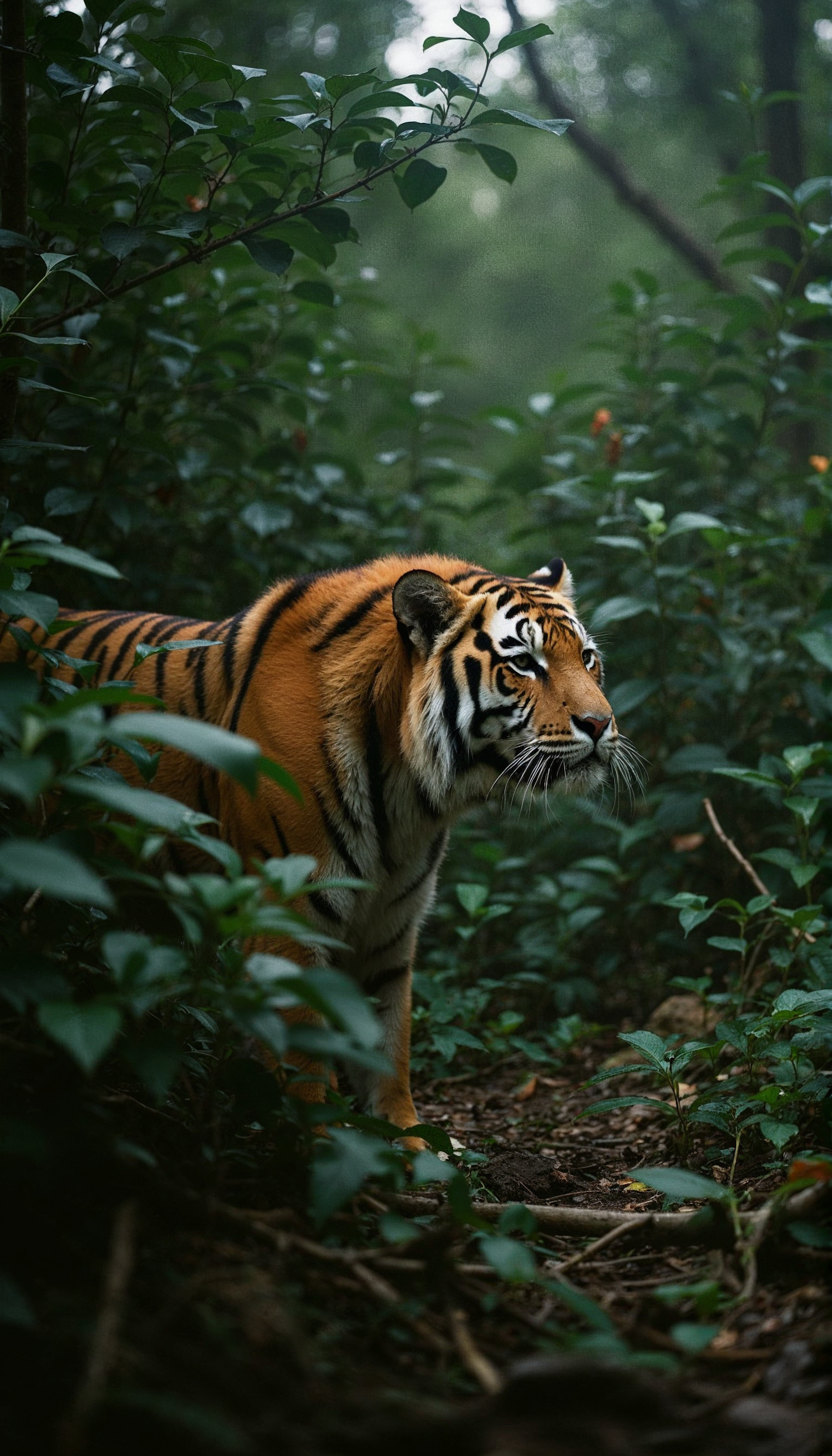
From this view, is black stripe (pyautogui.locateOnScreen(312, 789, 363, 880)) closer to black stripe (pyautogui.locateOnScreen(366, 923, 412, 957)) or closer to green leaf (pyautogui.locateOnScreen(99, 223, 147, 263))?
black stripe (pyautogui.locateOnScreen(366, 923, 412, 957))

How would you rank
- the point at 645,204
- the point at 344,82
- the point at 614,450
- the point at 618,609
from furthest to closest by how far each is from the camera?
1. the point at 645,204
2. the point at 614,450
3. the point at 618,609
4. the point at 344,82

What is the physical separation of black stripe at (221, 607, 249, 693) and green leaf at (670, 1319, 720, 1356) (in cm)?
221

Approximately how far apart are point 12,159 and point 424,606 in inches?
60.8

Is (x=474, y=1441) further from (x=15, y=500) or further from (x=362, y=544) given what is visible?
(x=362, y=544)

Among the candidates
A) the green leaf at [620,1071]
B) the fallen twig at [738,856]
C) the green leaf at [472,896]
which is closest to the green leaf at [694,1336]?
the green leaf at [620,1071]

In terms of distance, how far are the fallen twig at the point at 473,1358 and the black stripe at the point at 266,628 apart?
1.87 m

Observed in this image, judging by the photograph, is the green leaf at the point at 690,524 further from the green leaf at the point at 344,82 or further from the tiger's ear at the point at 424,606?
the green leaf at the point at 344,82

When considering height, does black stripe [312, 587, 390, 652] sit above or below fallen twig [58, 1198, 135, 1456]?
above

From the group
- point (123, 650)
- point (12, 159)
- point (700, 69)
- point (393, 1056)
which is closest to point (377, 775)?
point (393, 1056)

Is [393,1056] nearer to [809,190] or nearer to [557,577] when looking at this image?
[557,577]

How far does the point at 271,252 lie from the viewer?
2.87 metres

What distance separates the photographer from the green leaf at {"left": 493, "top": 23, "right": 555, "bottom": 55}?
2.55 metres

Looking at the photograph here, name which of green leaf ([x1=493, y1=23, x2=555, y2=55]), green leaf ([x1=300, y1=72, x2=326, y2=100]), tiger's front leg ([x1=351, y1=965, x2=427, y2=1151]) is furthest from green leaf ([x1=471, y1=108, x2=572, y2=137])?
tiger's front leg ([x1=351, y1=965, x2=427, y2=1151])

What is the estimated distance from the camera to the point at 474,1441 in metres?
1.22
